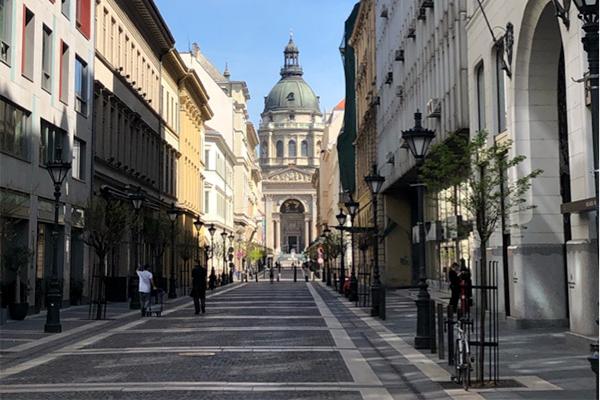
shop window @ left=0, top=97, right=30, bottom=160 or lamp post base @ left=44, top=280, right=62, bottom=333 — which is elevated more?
shop window @ left=0, top=97, right=30, bottom=160

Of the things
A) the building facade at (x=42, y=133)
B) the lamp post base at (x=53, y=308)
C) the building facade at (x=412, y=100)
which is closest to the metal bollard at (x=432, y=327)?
the building facade at (x=412, y=100)

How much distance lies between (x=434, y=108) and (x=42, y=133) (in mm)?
15247

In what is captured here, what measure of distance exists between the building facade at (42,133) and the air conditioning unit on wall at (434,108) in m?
14.2

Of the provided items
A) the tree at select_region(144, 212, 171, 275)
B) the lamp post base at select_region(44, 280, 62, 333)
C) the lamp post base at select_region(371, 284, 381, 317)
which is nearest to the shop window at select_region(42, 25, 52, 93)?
the lamp post base at select_region(44, 280, 62, 333)

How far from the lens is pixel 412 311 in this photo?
97.3 ft

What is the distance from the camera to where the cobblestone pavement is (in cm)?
1151

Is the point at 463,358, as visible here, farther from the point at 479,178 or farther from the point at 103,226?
the point at 103,226

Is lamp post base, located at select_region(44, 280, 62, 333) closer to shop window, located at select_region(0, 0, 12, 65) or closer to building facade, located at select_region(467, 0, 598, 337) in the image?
shop window, located at select_region(0, 0, 12, 65)

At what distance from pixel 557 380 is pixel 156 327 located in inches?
573

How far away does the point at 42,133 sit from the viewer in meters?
30.2

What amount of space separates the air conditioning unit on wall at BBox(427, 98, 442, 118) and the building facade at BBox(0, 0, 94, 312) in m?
14.2

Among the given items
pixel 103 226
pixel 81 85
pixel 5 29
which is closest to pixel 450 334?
pixel 103 226

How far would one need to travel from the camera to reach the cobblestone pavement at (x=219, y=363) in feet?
37.8

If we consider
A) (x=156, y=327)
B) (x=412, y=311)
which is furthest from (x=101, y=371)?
(x=412, y=311)
